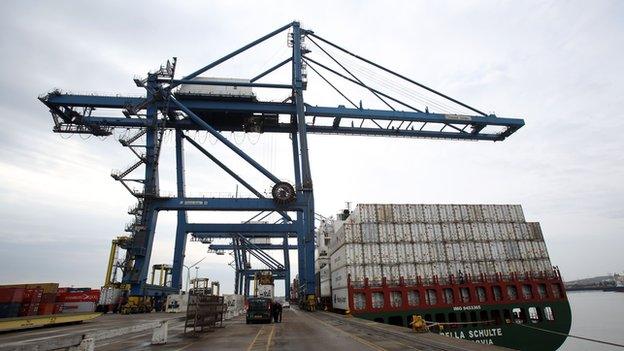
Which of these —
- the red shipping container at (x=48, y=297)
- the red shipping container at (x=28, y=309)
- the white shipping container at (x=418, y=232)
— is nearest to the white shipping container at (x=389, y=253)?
the white shipping container at (x=418, y=232)

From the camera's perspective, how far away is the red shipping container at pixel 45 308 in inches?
1018

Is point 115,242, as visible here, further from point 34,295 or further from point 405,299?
point 405,299

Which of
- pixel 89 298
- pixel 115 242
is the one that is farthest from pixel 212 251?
pixel 89 298

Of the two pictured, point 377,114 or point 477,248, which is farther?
point 377,114

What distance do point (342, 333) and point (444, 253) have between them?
1840 centimetres

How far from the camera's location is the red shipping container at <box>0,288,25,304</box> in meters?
24.1

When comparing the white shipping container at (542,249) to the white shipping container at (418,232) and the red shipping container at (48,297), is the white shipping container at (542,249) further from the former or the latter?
the red shipping container at (48,297)

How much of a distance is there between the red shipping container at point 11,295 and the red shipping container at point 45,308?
5.88 feet

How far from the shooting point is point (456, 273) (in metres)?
30.8

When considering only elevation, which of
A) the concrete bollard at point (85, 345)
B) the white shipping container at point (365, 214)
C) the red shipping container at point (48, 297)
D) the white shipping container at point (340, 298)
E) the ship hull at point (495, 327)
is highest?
the white shipping container at point (365, 214)

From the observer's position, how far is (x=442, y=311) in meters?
29.2

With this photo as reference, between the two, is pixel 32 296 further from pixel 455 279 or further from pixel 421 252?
pixel 455 279

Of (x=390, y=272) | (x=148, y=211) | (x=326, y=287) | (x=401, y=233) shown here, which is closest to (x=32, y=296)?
(x=148, y=211)

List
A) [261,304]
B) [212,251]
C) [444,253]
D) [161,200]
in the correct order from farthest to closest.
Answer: [212,251]
[161,200]
[444,253]
[261,304]
